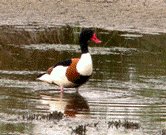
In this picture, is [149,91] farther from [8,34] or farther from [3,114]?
[8,34]

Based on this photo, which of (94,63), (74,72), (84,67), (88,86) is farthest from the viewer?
(94,63)

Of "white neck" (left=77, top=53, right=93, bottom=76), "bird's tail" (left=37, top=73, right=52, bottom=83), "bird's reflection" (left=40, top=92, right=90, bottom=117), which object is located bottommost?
"bird's reflection" (left=40, top=92, right=90, bottom=117)

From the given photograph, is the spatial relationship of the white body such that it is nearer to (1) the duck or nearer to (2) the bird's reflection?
(1) the duck

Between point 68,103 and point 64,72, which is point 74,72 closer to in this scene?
point 64,72

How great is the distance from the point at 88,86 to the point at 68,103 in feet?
5.04

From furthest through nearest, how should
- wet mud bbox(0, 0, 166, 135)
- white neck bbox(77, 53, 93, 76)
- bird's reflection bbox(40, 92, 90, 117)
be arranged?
white neck bbox(77, 53, 93, 76) < bird's reflection bbox(40, 92, 90, 117) < wet mud bbox(0, 0, 166, 135)

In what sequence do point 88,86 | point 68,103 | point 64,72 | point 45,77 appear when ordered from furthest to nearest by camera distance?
point 88,86, point 45,77, point 64,72, point 68,103

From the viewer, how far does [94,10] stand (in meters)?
23.5

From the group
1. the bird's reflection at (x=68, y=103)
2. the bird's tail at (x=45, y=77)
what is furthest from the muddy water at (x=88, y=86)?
the bird's tail at (x=45, y=77)

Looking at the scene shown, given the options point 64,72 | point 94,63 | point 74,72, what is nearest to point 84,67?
point 74,72

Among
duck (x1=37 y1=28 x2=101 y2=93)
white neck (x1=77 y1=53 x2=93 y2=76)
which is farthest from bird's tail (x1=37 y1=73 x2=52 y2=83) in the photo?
white neck (x1=77 y1=53 x2=93 y2=76)

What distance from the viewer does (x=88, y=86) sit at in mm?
14406

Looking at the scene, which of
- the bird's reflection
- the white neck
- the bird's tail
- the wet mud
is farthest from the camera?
the bird's tail

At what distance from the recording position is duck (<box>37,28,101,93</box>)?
1367cm
